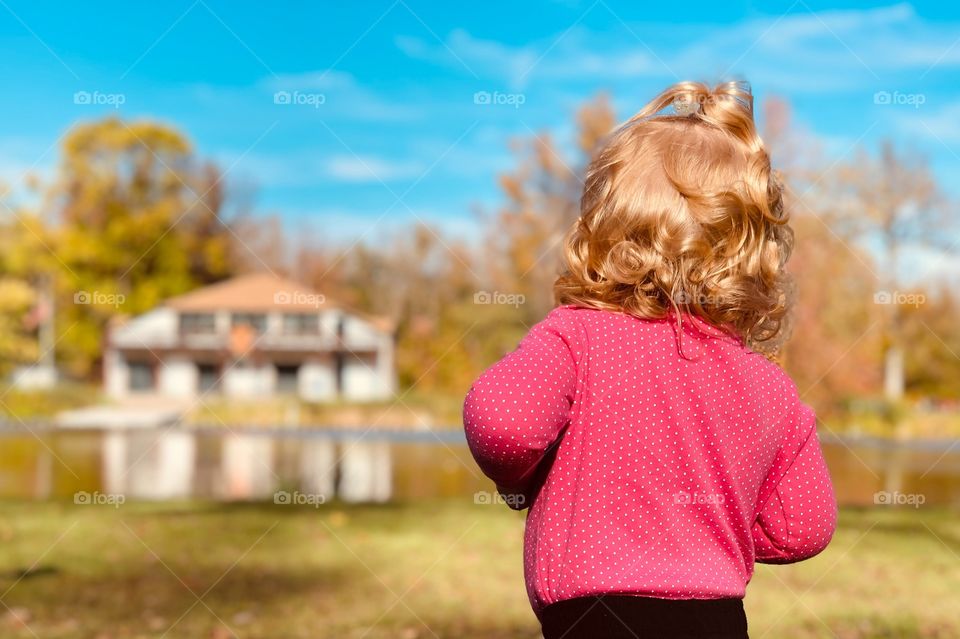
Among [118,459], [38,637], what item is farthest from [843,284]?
[38,637]

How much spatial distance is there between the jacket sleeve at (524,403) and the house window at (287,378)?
1046 inches

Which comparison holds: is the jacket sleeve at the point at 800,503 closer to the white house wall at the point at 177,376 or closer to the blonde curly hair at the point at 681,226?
the blonde curly hair at the point at 681,226

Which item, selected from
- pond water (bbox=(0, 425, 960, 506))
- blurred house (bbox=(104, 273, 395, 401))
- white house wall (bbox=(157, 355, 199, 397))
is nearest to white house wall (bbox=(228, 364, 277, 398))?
blurred house (bbox=(104, 273, 395, 401))

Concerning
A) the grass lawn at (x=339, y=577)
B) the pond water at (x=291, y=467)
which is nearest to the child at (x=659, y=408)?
the grass lawn at (x=339, y=577)

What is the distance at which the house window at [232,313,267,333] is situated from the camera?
26875mm

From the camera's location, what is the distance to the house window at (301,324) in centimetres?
2720

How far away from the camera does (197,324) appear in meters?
27.0

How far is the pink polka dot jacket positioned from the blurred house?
81.4 feet

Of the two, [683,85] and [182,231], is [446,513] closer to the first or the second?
[683,85]
